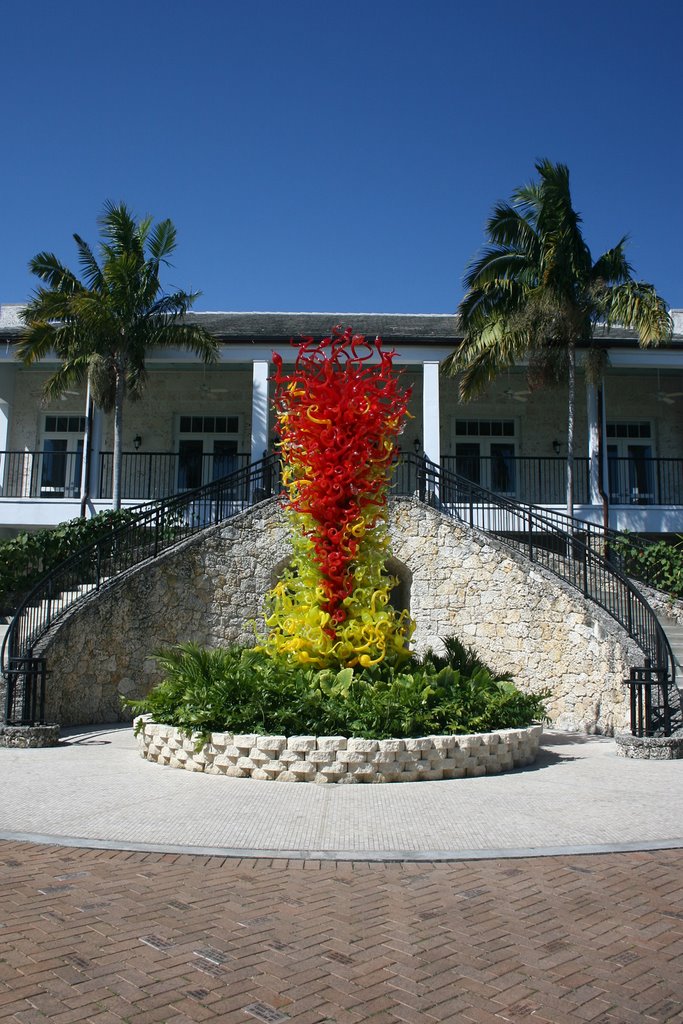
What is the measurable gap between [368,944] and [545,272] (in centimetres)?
1479

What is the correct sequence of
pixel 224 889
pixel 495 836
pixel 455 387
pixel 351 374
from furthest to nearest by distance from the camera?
pixel 455 387, pixel 351 374, pixel 495 836, pixel 224 889

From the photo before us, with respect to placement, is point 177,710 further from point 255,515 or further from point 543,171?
point 543,171

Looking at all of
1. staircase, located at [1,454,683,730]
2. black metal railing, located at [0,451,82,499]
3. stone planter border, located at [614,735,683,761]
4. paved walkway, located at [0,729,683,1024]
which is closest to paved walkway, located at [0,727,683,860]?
paved walkway, located at [0,729,683,1024]

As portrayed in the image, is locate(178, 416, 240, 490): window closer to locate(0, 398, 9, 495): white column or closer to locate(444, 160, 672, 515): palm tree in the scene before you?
locate(0, 398, 9, 495): white column

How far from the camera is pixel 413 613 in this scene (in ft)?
46.7

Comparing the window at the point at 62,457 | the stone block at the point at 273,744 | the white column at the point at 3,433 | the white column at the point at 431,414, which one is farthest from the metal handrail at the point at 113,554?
the white column at the point at 3,433

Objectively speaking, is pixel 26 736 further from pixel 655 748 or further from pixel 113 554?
pixel 655 748

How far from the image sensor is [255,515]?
47.2ft

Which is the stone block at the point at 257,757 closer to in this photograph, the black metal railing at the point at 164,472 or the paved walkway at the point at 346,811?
the paved walkway at the point at 346,811

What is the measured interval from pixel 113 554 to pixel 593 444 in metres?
10.6

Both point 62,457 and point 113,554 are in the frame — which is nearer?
point 113,554

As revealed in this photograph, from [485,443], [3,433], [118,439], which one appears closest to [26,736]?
[118,439]

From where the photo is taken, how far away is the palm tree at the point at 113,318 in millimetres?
17516

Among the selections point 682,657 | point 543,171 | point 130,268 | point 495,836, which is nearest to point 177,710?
point 495,836
